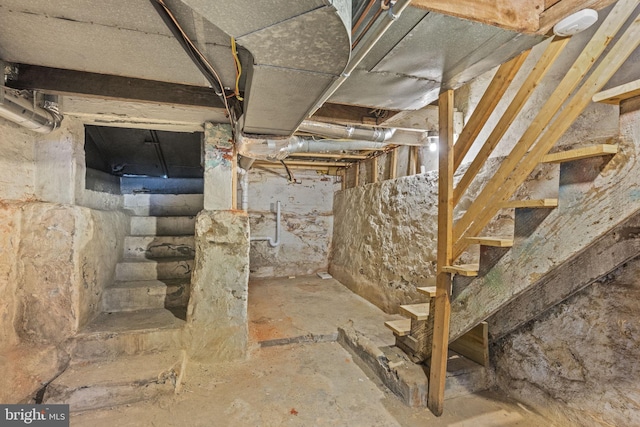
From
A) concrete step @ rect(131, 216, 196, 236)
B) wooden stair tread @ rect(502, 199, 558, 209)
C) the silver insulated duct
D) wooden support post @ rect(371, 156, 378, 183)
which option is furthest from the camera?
wooden support post @ rect(371, 156, 378, 183)

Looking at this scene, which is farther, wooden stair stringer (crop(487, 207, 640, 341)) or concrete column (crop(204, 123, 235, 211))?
concrete column (crop(204, 123, 235, 211))

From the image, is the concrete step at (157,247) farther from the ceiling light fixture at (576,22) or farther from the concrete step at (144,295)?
the ceiling light fixture at (576,22)

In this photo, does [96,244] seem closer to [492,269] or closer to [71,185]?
[71,185]

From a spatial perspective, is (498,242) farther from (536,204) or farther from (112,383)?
(112,383)

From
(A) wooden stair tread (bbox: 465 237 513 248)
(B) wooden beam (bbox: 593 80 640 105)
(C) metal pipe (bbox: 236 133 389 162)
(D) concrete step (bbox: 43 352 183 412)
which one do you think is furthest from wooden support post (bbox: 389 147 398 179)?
(D) concrete step (bbox: 43 352 183 412)

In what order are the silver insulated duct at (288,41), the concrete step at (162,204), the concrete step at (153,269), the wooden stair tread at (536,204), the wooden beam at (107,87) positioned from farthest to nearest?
1. the concrete step at (162,204)
2. the concrete step at (153,269)
3. the wooden beam at (107,87)
4. the wooden stair tread at (536,204)
5. the silver insulated duct at (288,41)

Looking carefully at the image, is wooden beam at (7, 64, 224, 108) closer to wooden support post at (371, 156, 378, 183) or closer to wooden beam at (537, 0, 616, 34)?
wooden beam at (537, 0, 616, 34)

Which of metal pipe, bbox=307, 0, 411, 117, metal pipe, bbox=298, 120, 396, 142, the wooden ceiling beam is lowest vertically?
metal pipe, bbox=307, 0, 411, 117

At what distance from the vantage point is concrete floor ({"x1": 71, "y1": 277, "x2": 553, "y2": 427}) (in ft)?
5.33

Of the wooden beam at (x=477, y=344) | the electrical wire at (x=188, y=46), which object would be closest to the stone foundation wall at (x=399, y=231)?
the wooden beam at (x=477, y=344)

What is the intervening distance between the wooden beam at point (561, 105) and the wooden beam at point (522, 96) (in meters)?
0.10

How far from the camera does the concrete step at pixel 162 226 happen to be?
2.98m

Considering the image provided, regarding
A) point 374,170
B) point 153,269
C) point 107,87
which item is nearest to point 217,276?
point 153,269

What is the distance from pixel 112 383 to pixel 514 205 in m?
2.48
